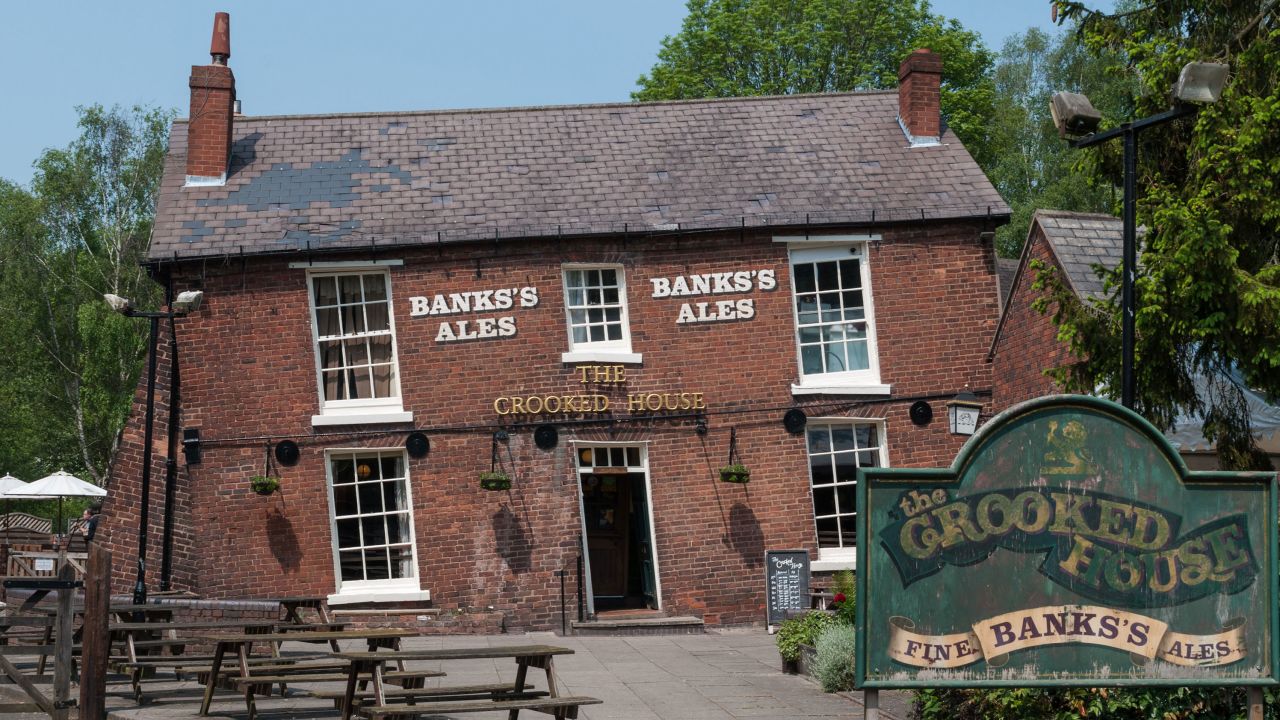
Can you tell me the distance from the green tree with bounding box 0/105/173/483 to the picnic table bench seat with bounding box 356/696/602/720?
32.2 metres

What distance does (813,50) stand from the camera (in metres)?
36.2

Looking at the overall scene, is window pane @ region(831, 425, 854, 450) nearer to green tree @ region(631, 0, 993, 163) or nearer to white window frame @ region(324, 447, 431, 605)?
white window frame @ region(324, 447, 431, 605)

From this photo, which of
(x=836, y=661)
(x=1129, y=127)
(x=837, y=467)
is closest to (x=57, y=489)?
(x=837, y=467)

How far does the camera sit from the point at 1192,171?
12953 mm

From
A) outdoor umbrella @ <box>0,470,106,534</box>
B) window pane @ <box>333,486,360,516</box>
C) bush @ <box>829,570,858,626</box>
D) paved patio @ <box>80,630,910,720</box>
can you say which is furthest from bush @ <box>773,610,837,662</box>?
outdoor umbrella @ <box>0,470,106,534</box>

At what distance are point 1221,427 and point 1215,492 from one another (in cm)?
492

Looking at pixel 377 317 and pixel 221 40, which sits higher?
pixel 221 40

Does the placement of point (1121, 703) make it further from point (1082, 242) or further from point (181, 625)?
point (1082, 242)

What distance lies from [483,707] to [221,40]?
47.2 ft

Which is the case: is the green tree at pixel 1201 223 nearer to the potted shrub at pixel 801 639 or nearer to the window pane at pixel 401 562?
the potted shrub at pixel 801 639

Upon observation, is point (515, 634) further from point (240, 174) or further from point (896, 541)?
point (896, 541)

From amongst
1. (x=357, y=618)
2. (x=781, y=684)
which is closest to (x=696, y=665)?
(x=781, y=684)

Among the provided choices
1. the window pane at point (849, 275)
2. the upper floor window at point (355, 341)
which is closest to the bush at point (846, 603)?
the window pane at point (849, 275)

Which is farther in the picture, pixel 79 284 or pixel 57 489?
pixel 79 284
